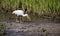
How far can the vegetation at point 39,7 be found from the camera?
5.04m

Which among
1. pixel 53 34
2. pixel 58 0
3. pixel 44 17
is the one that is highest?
pixel 58 0

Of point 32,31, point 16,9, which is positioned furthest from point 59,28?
point 16,9

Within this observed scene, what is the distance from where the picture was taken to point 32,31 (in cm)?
432

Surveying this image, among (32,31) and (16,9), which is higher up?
(16,9)

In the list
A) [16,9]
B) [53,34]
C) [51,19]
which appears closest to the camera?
[53,34]

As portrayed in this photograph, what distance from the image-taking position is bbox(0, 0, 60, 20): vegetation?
16.5ft

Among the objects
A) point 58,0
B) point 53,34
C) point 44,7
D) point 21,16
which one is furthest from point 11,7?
point 53,34

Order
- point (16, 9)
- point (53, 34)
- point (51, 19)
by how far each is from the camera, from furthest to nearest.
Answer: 1. point (16, 9)
2. point (51, 19)
3. point (53, 34)

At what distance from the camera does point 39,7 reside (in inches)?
202

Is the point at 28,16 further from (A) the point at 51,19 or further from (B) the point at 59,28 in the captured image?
(B) the point at 59,28

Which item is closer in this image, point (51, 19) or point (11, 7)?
point (51, 19)

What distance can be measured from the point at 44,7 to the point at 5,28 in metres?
1.30

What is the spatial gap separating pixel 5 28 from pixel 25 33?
52 cm

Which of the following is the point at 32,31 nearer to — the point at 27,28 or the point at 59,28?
the point at 27,28
